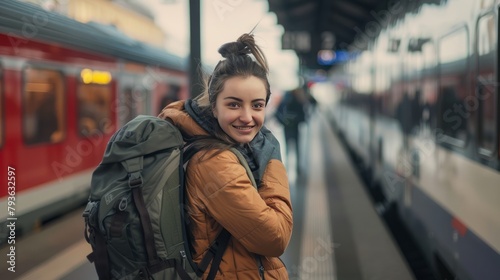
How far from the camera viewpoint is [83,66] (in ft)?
24.8

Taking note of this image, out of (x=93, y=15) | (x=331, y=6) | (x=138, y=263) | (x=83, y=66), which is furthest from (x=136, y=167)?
(x=93, y=15)

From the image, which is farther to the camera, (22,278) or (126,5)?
(126,5)

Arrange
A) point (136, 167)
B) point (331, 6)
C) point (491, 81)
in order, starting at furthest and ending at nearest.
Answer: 1. point (331, 6)
2. point (491, 81)
3. point (136, 167)

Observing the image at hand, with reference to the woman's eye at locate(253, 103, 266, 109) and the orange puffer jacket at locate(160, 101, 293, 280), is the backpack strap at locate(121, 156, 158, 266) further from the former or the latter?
the woman's eye at locate(253, 103, 266, 109)

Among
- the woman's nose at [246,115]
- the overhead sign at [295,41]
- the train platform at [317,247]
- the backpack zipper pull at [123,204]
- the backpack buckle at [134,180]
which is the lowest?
the train platform at [317,247]

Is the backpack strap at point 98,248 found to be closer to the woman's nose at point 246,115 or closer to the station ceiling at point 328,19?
the woman's nose at point 246,115

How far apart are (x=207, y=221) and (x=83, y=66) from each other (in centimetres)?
628

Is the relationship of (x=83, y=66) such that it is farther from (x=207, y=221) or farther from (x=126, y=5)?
(x=126, y=5)

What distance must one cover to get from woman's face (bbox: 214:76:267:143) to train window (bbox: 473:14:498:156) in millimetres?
1874

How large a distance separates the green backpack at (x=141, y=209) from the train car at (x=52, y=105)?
399 centimetres

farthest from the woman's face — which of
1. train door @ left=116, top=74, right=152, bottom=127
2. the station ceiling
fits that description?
train door @ left=116, top=74, right=152, bottom=127

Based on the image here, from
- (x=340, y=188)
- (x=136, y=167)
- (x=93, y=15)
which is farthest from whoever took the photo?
(x=93, y=15)

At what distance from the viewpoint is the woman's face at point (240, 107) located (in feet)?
5.49

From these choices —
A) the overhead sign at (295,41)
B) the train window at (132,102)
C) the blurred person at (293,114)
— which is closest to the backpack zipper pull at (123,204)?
the train window at (132,102)
